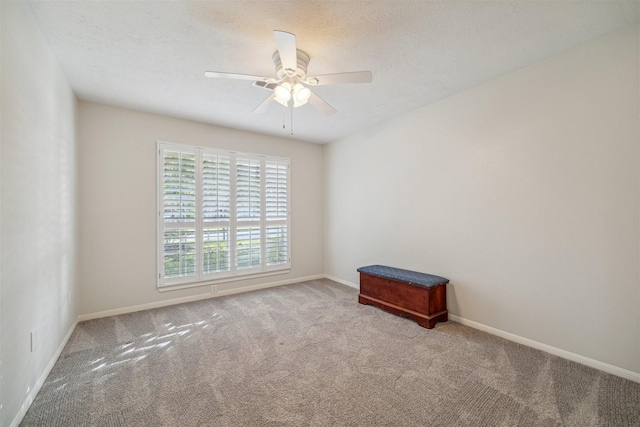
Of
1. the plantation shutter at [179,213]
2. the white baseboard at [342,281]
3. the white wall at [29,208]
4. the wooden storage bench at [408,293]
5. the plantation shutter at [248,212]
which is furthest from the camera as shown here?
the white baseboard at [342,281]

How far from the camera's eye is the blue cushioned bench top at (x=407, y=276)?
3.00m

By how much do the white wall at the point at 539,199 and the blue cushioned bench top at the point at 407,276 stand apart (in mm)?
152

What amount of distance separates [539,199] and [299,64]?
96.7 inches

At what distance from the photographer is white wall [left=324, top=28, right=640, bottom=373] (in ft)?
6.68

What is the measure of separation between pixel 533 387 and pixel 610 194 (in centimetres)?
158

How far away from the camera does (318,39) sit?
2.08m

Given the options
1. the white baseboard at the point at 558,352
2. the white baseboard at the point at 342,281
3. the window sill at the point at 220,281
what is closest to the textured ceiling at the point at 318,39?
the window sill at the point at 220,281

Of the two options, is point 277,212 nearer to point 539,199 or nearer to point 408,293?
point 408,293

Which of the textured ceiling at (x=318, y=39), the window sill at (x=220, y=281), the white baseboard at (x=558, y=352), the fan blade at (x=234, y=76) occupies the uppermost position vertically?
the textured ceiling at (x=318, y=39)

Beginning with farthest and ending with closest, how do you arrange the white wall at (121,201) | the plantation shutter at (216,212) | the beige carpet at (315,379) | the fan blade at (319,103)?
the plantation shutter at (216,212) → the white wall at (121,201) → the fan blade at (319,103) → the beige carpet at (315,379)

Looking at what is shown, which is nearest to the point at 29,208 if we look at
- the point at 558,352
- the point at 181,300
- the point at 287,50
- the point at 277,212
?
the point at 287,50

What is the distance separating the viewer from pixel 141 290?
3.54 meters

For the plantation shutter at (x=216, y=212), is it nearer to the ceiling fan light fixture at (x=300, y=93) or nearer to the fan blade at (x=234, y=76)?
the fan blade at (x=234, y=76)

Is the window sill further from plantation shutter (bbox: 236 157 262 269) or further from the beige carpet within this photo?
the beige carpet
